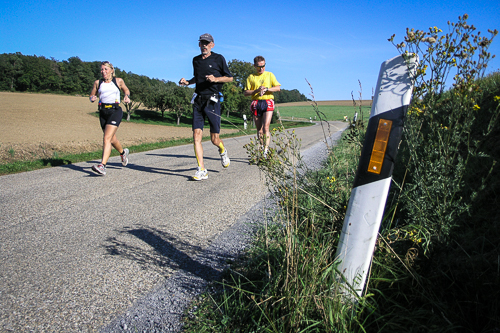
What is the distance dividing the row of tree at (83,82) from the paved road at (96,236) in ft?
154

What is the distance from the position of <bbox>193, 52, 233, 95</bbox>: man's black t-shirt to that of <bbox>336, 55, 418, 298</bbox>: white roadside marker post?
459 cm

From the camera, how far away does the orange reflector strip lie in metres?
1.43

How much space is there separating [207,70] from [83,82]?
10881 cm

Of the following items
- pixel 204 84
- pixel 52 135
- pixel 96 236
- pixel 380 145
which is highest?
pixel 204 84

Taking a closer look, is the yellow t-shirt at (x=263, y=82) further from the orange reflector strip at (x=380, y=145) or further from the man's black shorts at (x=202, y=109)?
the orange reflector strip at (x=380, y=145)

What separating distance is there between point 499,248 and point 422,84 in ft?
3.18

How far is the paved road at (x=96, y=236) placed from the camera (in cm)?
195

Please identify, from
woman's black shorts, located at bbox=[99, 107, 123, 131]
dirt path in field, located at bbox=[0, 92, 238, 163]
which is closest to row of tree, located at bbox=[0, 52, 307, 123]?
dirt path in field, located at bbox=[0, 92, 238, 163]

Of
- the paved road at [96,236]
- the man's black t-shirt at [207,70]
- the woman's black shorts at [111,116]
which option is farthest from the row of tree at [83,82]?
the paved road at [96,236]

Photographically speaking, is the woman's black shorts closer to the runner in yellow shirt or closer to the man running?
the man running

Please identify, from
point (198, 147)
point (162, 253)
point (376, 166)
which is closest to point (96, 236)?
point (162, 253)

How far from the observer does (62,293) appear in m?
2.07

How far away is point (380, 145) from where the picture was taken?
1.44 m

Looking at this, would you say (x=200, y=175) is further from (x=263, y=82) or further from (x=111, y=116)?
(x=263, y=82)
